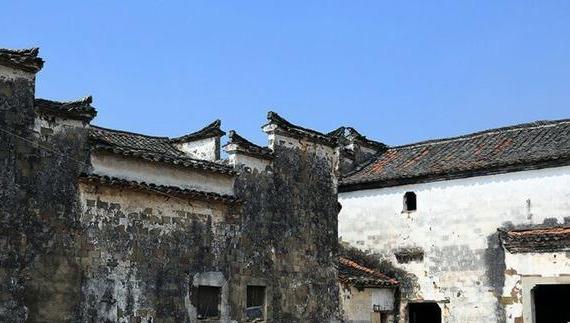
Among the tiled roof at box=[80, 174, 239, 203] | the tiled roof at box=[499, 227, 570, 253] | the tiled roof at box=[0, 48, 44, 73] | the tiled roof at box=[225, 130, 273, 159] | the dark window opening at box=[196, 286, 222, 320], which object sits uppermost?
the tiled roof at box=[0, 48, 44, 73]

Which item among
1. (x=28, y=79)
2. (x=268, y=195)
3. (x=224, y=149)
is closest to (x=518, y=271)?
(x=268, y=195)

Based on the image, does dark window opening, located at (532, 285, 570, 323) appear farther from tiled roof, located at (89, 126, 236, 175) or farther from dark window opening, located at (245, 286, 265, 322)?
tiled roof, located at (89, 126, 236, 175)

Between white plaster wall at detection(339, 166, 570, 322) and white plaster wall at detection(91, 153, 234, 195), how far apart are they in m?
8.09

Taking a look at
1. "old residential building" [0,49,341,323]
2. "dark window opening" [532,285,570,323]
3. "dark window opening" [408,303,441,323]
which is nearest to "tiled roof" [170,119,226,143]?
"old residential building" [0,49,341,323]

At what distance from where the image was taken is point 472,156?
21844 mm

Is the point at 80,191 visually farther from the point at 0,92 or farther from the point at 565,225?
the point at 565,225

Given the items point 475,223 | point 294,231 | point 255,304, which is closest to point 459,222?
point 475,223

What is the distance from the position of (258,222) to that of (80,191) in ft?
14.0

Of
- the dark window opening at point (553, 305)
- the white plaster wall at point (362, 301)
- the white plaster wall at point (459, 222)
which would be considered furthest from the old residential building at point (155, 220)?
the dark window opening at point (553, 305)

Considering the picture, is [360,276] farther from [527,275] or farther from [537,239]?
[537,239]

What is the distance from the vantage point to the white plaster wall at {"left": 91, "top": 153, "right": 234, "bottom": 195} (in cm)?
1327

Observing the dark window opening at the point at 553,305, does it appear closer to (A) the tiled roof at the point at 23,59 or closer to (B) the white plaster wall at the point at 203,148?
(B) the white plaster wall at the point at 203,148

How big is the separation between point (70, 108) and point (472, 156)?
12.8m

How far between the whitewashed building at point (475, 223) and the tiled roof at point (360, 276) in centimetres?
96
